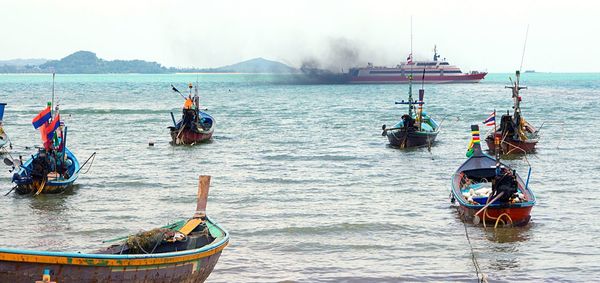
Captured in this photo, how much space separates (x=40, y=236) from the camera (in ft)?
68.6

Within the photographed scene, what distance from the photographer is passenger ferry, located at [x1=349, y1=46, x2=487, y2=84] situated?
166125 mm

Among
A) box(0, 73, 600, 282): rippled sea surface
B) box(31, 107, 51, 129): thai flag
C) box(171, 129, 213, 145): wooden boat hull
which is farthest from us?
box(171, 129, 213, 145): wooden boat hull

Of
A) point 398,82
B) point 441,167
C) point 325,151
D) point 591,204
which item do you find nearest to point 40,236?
point 591,204

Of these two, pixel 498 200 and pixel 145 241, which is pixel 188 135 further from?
pixel 145 241

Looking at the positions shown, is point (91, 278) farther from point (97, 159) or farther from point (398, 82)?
point (398, 82)

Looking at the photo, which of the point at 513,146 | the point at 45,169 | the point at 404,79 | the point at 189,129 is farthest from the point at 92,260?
the point at 404,79

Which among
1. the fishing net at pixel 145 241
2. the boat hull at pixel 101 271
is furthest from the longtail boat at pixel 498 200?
the fishing net at pixel 145 241

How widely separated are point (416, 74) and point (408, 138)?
405ft

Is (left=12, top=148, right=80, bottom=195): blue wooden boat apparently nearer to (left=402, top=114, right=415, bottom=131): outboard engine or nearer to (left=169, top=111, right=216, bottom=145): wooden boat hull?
(left=169, top=111, right=216, bottom=145): wooden boat hull

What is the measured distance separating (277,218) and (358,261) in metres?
5.10

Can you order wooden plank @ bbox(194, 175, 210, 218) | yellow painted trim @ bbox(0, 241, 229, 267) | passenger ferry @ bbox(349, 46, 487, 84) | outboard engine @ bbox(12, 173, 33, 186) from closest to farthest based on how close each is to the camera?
1. yellow painted trim @ bbox(0, 241, 229, 267)
2. wooden plank @ bbox(194, 175, 210, 218)
3. outboard engine @ bbox(12, 173, 33, 186)
4. passenger ferry @ bbox(349, 46, 487, 84)

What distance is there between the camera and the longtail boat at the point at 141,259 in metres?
11.8

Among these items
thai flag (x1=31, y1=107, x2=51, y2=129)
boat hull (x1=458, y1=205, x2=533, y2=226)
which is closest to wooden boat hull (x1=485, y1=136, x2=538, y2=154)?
boat hull (x1=458, y1=205, x2=533, y2=226)

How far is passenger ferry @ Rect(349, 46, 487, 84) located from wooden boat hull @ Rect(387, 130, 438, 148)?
396 feet
